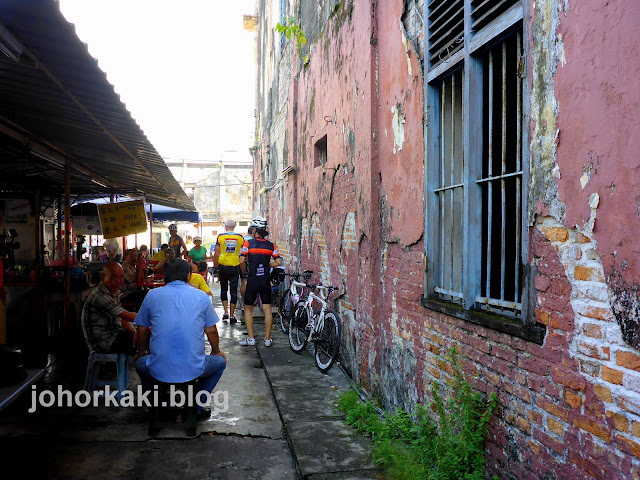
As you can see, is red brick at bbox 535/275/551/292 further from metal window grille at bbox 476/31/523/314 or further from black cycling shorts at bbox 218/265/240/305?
black cycling shorts at bbox 218/265/240/305

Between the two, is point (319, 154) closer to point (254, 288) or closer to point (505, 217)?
point (254, 288)

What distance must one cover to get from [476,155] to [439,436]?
1.89 m

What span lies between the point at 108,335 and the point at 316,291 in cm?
342

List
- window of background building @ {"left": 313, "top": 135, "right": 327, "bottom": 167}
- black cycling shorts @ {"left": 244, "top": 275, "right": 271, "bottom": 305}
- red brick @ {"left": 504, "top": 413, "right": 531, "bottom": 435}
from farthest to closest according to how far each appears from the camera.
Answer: window of background building @ {"left": 313, "top": 135, "right": 327, "bottom": 167}, black cycling shorts @ {"left": 244, "top": 275, "right": 271, "bottom": 305}, red brick @ {"left": 504, "top": 413, "right": 531, "bottom": 435}

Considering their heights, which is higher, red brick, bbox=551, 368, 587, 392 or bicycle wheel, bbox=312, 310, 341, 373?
red brick, bbox=551, 368, 587, 392

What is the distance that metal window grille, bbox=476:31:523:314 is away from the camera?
2.91 m

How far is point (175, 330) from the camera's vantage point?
4.20 metres

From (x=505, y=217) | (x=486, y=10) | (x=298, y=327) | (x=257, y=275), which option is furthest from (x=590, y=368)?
(x=257, y=275)

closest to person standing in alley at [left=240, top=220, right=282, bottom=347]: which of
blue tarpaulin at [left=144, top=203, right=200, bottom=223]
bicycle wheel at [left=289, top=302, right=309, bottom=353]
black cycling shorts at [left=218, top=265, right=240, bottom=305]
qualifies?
bicycle wheel at [left=289, top=302, right=309, bottom=353]

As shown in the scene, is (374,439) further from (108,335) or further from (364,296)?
(108,335)

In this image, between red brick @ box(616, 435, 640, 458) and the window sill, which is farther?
the window sill

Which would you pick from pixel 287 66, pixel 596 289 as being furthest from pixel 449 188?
pixel 287 66

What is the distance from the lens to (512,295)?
10.1ft

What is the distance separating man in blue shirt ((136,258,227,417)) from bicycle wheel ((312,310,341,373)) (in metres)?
1.94
